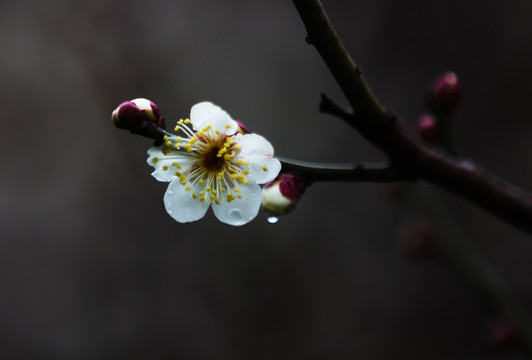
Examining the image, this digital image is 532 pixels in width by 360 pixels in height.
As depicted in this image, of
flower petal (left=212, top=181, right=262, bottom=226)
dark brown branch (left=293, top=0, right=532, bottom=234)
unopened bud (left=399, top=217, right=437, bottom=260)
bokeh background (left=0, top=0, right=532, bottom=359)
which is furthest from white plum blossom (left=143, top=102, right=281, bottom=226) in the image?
bokeh background (left=0, top=0, right=532, bottom=359)

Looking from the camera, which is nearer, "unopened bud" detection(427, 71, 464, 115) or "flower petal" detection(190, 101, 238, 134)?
"flower petal" detection(190, 101, 238, 134)

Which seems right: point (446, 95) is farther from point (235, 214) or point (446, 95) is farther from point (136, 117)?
point (136, 117)

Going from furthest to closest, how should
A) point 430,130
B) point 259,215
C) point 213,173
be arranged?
1. point 259,215
2. point 430,130
3. point 213,173

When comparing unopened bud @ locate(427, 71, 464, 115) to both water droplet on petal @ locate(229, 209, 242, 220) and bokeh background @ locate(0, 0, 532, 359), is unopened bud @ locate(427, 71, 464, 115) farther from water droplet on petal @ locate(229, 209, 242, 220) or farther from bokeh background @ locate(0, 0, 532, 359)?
bokeh background @ locate(0, 0, 532, 359)

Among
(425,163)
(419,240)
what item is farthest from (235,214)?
(419,240)

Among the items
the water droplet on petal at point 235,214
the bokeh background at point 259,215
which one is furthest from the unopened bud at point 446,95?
the bokeh background at point 259,215

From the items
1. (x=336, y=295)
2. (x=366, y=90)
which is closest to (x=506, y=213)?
(x=366, y=90)

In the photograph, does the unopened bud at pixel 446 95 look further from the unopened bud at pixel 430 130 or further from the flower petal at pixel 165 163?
the flower petal at pixel 165 163

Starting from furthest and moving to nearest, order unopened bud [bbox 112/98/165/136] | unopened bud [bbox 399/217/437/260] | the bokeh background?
the bokeh background → unopened bud [bbox 399/217/437/260] → unopened bud [bbox 112/98/165/136]
